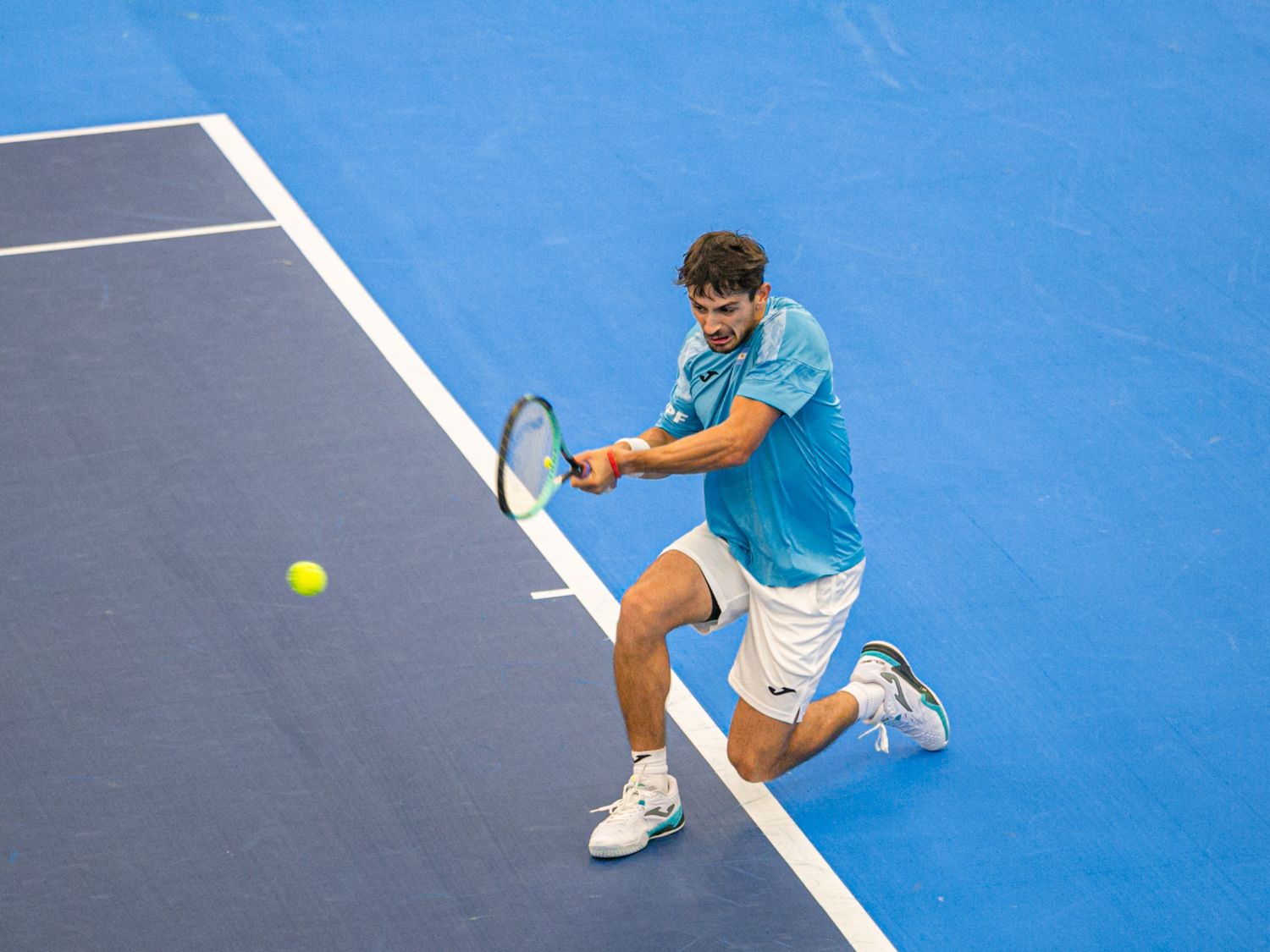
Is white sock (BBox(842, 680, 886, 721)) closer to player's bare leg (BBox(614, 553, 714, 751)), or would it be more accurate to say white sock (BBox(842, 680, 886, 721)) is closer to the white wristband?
player's bare leg (BBox(614, 553, 714, 751))

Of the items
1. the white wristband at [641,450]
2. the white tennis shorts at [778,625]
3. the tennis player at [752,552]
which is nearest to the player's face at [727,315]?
the tennis player at [752,552]

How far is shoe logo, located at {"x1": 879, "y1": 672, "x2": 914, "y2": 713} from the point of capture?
5.40 metres

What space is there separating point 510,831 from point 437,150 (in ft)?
17.6

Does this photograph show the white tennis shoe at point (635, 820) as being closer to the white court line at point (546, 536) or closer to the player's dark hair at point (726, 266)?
the white court line at point (546, 536)

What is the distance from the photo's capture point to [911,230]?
8781 millimetres

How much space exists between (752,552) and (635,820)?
941mm

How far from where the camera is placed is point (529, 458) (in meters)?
4.91

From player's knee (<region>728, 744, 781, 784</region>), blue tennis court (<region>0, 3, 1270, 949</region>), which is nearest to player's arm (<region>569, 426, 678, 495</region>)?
player's knee (<region>728, 744, 781, 784</region>)

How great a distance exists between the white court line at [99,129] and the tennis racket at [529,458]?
5.61 m

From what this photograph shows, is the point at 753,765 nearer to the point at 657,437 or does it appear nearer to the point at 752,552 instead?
the point at 752,552

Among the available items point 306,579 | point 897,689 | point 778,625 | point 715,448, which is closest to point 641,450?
point 715,448

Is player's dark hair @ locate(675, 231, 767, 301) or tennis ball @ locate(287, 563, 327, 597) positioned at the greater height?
player's dark hair @ locate(675, 231, 767, 301)

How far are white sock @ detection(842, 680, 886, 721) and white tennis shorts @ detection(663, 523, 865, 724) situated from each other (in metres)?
0.28

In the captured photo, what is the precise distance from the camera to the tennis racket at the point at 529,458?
15.2 ft
